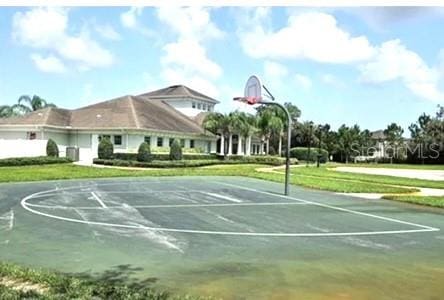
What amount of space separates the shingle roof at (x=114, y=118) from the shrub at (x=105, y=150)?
2.92 m

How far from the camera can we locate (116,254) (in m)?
7.59

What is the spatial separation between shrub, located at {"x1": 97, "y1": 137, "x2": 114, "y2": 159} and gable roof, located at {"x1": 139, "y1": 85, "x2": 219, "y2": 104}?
17.8 metres

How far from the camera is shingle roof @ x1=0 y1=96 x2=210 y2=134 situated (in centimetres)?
4022

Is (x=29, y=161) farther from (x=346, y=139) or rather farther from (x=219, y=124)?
(x=346, y=139)

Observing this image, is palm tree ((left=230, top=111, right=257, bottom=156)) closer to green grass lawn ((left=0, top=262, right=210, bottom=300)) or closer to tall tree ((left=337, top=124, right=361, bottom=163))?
tall tree ((left=337, top=124, right=361, bottom=163))

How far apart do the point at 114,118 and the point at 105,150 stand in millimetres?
5409

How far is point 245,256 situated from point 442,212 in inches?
336

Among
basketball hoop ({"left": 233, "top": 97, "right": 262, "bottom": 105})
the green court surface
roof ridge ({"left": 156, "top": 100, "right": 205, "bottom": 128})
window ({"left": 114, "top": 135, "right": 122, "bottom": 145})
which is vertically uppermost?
roof ridge ({"left": 156, "top": 100, "right": 205, "bottom": 128})

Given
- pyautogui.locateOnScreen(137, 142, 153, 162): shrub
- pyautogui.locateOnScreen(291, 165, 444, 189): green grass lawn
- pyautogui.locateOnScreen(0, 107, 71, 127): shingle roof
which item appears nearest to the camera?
pyautogui.locateOnScreen(291, 165, 444, 189): green grass lawn

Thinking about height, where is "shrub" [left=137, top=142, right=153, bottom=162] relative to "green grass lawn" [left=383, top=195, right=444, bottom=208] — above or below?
above

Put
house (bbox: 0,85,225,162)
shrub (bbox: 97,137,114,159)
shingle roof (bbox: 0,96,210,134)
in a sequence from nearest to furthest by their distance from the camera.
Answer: shrub (bbox: 97,137,114,159)
house (bbox: 0,85,225,162)
shingle roof (bbox: 0,96,210,134)

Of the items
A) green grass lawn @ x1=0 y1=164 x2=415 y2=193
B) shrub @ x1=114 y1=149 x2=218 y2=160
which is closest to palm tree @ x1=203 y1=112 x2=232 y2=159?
shrub @ x1=114 y1=149 x2=218 y2=160

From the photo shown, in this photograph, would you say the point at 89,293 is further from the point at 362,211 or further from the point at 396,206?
the point at 396,206

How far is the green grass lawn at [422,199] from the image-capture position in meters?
16.0
